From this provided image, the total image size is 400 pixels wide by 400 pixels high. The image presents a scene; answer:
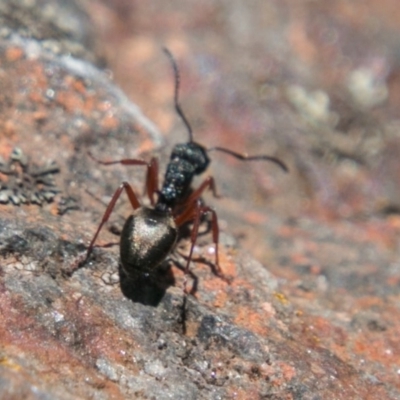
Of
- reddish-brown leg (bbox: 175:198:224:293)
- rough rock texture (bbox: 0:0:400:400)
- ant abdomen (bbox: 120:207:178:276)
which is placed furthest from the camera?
reddish-brown leg (bbox: 175:198:224:293)

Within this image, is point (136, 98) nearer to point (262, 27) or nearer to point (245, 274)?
point (262, 27)

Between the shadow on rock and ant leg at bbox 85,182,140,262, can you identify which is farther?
ant leg at bbox 85,182,140,262

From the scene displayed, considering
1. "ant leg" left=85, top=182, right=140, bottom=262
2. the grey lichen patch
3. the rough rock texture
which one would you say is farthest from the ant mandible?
the grey lichen patch

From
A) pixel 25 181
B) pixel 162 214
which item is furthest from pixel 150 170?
pixel 25 181

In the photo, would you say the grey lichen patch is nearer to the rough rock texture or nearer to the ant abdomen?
the rough rock texture

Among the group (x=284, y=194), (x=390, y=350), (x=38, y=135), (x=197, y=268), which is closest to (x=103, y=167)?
(x=38, y=135)

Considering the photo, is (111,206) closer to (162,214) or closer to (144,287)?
(162,214)
